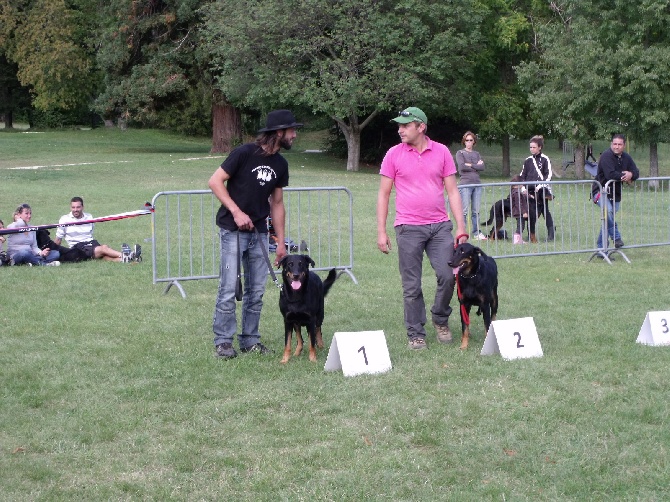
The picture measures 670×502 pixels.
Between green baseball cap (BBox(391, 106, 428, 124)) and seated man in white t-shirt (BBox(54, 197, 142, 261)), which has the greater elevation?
green baseball cap (BBox(391, 106, 428, 124))

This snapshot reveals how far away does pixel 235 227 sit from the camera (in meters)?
7.36

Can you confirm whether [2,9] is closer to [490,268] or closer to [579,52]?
[579,52]

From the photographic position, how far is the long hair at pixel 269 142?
23.6ft

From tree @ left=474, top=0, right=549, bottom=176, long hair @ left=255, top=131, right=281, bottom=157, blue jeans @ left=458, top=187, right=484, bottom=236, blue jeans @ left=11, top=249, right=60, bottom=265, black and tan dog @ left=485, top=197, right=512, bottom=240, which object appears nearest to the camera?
long hair @ left=255, top=131, right=281, bottom=157

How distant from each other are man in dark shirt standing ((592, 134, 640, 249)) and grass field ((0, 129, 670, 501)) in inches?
108

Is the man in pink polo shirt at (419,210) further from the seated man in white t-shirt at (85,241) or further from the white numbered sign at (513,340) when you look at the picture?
the seated man in white t-shirt at (85,241)

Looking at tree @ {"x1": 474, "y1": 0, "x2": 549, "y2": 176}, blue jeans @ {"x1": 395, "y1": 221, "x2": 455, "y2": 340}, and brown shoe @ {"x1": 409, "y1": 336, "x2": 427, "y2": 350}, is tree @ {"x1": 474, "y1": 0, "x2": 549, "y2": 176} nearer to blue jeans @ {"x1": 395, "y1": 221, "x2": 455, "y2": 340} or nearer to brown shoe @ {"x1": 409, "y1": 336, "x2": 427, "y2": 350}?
blue jeans @ {"x1": 395, "y1": 221, "x2": 455, "y2": 340}

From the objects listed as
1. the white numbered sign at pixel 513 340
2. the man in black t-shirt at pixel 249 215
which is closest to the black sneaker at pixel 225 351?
the man in black t-shirt at pixel 249 215

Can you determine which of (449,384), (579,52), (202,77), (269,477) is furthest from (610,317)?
(202,77)

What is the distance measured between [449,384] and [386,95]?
27581mm

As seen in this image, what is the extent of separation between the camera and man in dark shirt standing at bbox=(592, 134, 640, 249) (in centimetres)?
1352

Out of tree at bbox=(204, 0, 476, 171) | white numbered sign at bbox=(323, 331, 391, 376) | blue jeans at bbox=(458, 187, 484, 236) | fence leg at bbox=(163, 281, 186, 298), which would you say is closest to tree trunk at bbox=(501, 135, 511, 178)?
tree at bbox=(204, 0, 476, 171)

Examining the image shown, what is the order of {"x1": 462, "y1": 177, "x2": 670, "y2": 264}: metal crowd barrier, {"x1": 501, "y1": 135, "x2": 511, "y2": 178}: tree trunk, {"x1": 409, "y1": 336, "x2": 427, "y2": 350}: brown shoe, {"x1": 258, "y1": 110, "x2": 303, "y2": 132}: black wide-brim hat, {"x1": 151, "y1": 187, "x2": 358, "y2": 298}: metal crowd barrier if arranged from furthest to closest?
{"x1": 501, "y1": 135, "x2": 511, "y2": 178}: tree trunk, {"x1": 462, "y1": 177, "x2": 670, "y2": 264}: metal crowd barrier, {"x1": 151, "y1": 187, "x2": 358, "y2": 298}: metal crowd barrier, {"x1": 409, "y1": 336, "x2": 427, "y2": 350}: brown shoe, {"x1": 258, "y1": 110, "x2": 303, "y2": 132}: black wide-brim hat

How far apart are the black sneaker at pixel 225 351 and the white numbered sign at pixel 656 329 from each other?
3.50m
